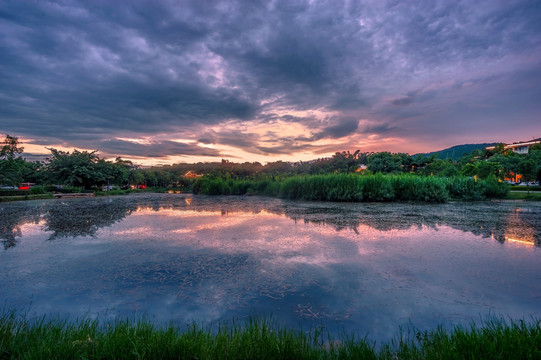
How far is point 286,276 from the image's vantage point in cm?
330

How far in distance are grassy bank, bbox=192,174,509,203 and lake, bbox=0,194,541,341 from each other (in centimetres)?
674

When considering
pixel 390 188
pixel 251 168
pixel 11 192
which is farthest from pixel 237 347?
pixel 251 168

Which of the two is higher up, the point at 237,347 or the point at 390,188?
the point at 390,188

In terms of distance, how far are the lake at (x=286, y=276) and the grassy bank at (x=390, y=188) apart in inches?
265

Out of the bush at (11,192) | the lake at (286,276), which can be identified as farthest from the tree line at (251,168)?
the lake at (286,276)

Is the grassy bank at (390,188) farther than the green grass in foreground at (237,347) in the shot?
Yes

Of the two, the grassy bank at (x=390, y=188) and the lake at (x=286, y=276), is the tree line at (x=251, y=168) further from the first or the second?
the lake at (x=286, y=276)

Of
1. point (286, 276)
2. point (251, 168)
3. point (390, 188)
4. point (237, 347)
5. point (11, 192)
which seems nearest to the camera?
point (237, 347)

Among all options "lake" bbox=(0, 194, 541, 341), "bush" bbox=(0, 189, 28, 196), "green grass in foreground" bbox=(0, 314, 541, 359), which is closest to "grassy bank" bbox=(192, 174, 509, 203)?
"lake" bbox=(0, 194, 541, 341)

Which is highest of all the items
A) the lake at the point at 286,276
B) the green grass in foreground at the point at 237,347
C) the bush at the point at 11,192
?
the bush at the point at 11,192

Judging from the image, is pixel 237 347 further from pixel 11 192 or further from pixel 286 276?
pixel 11 192

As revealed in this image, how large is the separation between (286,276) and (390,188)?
1109cm

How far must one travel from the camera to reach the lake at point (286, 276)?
240cm

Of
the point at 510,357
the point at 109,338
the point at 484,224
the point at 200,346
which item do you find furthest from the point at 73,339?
the point at 484,224
